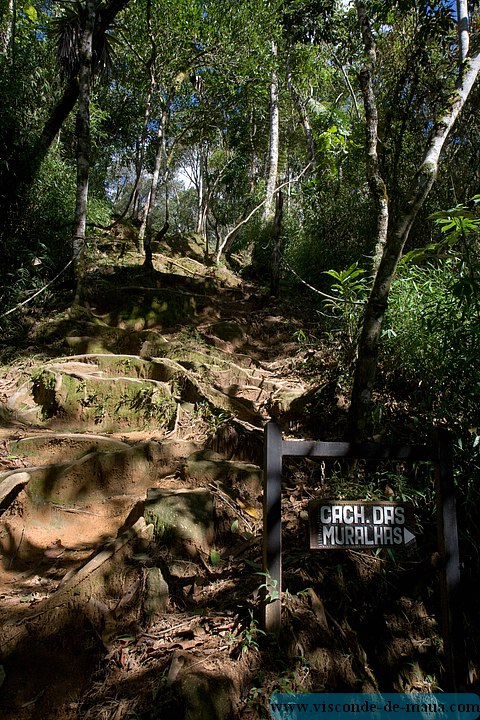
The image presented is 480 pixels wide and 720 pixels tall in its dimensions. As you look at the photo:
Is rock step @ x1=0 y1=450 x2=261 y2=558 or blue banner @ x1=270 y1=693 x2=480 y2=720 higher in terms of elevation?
rock step @ x1=0 y1=450 x2=261 y2=558

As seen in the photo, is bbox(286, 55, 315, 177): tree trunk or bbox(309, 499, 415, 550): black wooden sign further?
bbox(286, 55, 315, 177): tree trunk

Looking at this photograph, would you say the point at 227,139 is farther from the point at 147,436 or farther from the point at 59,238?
the point at 147,436

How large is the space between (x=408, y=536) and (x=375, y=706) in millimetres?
1102

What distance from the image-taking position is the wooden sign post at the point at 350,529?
2461mm

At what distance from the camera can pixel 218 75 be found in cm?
1270

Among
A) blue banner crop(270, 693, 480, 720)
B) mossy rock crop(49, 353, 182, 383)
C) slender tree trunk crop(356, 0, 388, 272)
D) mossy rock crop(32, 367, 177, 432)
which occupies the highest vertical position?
slender tree trunk crop(356, 0, 388, 272)

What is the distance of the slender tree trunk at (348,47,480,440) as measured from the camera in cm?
349

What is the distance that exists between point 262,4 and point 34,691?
49.8 ft

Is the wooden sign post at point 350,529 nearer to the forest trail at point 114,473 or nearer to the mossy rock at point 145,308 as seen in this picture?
the forest trail at point 114,473

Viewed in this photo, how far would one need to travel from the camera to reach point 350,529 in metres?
2.47

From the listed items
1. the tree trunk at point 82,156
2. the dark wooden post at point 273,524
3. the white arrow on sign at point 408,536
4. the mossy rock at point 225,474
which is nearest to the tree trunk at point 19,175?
the tree trunk at point 82,156

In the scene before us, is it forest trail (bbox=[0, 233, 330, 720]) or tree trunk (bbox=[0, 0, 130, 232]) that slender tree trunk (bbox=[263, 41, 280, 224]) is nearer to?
tree trunk (bbox=[0, 0, 130, 232])

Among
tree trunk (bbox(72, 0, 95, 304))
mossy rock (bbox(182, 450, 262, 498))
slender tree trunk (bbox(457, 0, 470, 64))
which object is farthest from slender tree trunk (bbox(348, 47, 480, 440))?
tree trunk (bbox(72, 0, 95, 304))

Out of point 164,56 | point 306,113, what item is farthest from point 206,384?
point 306,113
